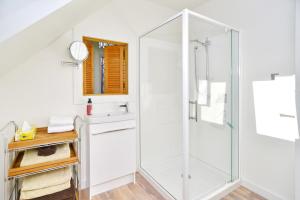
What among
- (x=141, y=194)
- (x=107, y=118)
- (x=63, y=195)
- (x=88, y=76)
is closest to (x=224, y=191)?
(x=141, y=194)

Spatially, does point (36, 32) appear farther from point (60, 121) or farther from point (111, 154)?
point (111, 154)

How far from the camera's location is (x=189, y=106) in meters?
1.65

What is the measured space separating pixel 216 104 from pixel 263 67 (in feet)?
2.18

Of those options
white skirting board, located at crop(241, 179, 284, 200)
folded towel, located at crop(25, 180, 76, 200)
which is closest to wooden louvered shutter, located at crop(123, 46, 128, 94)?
folded towel, located at crop(25, 180, 76, 200)

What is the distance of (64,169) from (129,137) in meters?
0.78

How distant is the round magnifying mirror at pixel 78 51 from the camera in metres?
1.82

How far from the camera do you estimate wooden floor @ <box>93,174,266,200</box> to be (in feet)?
5.96

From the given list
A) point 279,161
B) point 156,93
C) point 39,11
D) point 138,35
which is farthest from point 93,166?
point 279,161

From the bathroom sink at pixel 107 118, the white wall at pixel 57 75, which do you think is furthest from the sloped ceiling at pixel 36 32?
the bathroom sink at pixel 107 118

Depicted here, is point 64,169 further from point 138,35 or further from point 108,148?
point 138,35

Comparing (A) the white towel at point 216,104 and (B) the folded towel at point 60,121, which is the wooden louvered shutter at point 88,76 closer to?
(B) the folded towel at point 60,121

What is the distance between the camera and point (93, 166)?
1.80m

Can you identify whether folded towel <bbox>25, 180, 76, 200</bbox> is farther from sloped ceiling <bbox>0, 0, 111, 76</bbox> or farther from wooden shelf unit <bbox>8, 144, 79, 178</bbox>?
sloped ceiling <bbox>0, 0, 111, 76</bbox>

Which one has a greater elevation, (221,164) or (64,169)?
(64,169)
